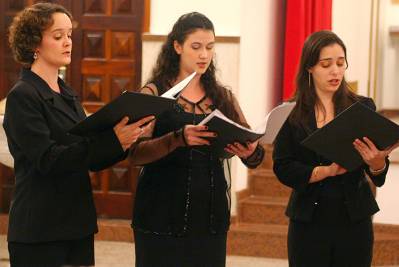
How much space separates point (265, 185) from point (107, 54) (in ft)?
5.33

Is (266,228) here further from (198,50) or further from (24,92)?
(24,92)

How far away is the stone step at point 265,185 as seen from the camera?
6102 mm

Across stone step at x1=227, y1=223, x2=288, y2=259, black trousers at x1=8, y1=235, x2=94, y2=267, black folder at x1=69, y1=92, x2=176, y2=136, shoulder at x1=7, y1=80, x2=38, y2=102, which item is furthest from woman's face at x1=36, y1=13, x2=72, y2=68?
stone step at x1=227, y1=223, x2=288, y2=259

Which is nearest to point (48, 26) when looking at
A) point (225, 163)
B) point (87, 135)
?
point (87, 135)

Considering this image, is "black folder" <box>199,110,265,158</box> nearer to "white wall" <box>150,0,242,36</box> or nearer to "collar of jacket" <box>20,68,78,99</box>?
"collar of jacket" <box>20,68,78,99</box>

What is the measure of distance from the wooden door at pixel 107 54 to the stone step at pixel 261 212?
35.4 inches

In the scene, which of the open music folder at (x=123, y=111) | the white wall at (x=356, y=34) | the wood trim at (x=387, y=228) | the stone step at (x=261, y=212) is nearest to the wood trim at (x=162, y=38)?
the stone step at (x=261, y=212)

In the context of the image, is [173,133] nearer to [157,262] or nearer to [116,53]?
[157,262]

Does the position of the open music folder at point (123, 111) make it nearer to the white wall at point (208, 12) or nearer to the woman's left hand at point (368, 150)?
the woman's left hand at point (368, 150)

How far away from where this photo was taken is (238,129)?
2.69 m

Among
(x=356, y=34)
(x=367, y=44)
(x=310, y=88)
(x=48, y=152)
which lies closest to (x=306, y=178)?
(x=310, y=88)

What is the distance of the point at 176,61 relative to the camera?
316cm

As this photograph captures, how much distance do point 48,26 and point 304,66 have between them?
1057mm

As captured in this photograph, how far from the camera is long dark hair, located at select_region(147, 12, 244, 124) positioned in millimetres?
3090
